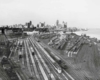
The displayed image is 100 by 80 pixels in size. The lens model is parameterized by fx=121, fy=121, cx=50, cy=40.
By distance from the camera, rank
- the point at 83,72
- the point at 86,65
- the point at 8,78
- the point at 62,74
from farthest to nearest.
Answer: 1. the point at 86,65
2. the point at 83,72
3. the point at 62,74
4. the point at 8,78

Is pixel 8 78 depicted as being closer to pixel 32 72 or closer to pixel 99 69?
pixel 32 72

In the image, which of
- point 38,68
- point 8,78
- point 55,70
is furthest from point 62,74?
point 8,78

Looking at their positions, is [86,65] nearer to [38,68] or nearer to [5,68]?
[38,68]

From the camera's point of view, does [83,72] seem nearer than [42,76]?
No

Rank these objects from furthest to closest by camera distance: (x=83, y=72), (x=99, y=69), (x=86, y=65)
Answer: (x=86, y=65), (x=99, y=69), (x=83, y=72)

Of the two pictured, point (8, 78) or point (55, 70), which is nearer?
point (8, 78)

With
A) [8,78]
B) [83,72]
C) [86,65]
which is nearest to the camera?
[8,78]

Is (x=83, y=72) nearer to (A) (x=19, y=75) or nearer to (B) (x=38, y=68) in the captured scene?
(B) (x=38, y=68)

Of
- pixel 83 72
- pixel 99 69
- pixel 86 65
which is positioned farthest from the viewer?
pixel 86 65

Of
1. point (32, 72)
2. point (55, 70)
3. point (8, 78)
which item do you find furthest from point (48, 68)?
point (8, 78)
